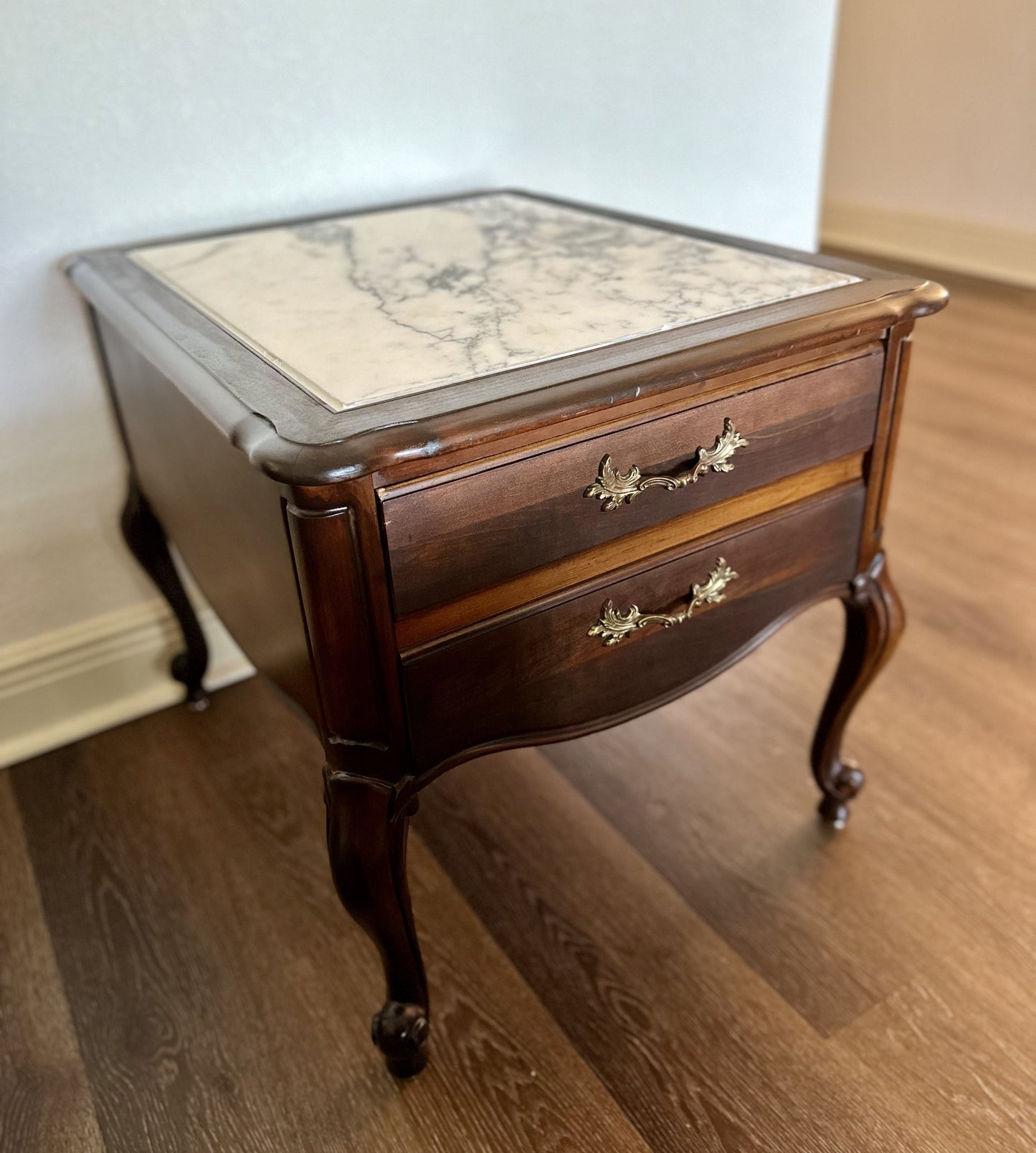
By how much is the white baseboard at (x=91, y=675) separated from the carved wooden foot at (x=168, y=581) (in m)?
0.03

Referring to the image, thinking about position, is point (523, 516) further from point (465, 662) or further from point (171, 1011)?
point (171, 1011)

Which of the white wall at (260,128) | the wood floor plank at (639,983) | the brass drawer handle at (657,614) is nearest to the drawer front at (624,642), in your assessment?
the brass drawer handle at (657,614)

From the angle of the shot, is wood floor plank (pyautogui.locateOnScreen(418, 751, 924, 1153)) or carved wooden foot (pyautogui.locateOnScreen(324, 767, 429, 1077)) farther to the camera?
wood floor plank (pyautogui.locateOnScreen(418, 751, 924, 1153))

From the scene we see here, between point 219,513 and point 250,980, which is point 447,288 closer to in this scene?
point 219,513

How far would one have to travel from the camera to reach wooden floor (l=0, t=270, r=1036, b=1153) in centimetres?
97

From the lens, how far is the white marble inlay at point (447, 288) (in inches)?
32.5

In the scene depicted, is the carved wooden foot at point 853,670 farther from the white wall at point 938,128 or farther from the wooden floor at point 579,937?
the white wall at point 938,128

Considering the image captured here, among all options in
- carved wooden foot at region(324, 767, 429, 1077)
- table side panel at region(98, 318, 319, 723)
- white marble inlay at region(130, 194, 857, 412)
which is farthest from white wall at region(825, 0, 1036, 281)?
carved wooden foot at region(324, 767, 429, 1077)

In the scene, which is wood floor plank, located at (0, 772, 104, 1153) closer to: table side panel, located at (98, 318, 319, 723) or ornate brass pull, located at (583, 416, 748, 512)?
table side panel, located at (98, 318, 319, 723)

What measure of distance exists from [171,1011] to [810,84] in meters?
1.70

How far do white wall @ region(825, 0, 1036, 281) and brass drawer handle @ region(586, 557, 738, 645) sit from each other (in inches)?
116

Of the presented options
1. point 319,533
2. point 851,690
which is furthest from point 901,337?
point 319,533

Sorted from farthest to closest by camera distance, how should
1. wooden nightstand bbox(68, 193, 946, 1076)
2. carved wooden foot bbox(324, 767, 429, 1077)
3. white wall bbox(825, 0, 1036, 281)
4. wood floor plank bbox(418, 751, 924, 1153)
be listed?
1. white wall bbox(825, 0, 1036, 281)
2. wood floor plank bbox(418, 751, 924, 1153)
3. carved wooden foot bbox(324, 767, 429, 1077)
4. wooden nightstand bbox(68, 193, 946, 1076)

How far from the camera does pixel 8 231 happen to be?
120 centimetres
